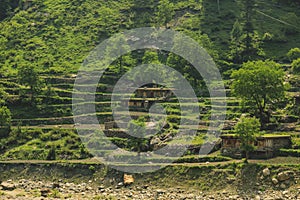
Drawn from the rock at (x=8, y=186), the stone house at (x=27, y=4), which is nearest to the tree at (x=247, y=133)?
the rock at (x=8, y=186)

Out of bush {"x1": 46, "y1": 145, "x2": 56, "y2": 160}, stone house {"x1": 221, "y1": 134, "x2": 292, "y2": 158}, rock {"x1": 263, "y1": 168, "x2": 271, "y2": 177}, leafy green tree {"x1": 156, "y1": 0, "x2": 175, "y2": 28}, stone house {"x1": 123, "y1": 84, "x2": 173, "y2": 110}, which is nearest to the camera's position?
rock {"x1": 263, "y1": 168, "x2": 271, "y2": 177}

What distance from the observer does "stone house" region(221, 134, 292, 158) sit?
74.1 meters

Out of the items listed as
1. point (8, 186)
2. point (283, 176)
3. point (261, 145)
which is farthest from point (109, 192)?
point (283, 176)

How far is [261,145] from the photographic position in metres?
74.4

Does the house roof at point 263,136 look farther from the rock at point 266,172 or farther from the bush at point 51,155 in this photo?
the bush at point 51,155

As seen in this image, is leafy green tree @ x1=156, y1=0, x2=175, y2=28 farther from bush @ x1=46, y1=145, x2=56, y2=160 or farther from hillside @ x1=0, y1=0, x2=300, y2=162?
bush @ x1=46, y1=145, x2=56, y2=160

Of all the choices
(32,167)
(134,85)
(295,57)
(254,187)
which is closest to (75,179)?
(32,167)

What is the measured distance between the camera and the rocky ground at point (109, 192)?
65.2 metres

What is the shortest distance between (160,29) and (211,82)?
32.9 meters

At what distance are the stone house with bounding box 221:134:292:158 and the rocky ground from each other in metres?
9.42

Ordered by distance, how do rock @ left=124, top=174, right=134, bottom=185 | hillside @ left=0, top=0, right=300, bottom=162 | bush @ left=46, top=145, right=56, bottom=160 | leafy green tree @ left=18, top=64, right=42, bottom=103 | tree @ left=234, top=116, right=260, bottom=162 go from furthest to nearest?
leafy green tree @ left=18, top=64, right=42, bottom=103 < hillside @ left=0, top=0, right=300, bottom=162 < bush @ left=46, top=145, right=56, bottom=160 < tree @ left=234, top=116, right=260, bottom=162 < rock @ left=124, top=174, right=134, bottom=185

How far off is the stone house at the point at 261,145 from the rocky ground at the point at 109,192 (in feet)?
30.9

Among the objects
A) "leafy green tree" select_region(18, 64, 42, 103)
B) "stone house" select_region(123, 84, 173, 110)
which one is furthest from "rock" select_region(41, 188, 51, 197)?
"leafy green tree" select_region(18, 64, 42, 103)

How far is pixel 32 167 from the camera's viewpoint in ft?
253
